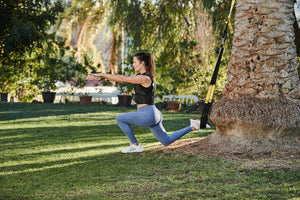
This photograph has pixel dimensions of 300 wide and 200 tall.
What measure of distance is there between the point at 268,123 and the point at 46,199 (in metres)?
3.29

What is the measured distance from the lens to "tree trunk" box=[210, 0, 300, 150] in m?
5.76

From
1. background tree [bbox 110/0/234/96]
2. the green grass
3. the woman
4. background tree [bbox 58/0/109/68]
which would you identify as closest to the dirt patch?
the green grass

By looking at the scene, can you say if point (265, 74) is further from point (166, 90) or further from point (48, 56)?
point (48, 56)

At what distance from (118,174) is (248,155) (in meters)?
1.88

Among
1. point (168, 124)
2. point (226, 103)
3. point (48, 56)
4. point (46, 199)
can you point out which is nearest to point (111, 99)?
point (48, 56)

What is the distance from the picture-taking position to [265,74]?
5957 mm

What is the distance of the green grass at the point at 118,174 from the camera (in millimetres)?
4199

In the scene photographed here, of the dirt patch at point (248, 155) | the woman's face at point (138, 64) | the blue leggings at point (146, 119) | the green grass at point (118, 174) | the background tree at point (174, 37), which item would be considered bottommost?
the green grass at point (118, 174)

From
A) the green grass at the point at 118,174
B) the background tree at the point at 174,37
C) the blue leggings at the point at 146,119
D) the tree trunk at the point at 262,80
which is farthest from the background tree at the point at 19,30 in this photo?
the tree trunk at the point at 262,80

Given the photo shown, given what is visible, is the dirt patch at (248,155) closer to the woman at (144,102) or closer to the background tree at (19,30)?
the woman at (144,102)

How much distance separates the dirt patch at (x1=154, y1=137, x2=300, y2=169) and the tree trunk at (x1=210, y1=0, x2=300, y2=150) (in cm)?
27

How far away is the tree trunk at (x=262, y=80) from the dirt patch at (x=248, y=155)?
0.27 meters

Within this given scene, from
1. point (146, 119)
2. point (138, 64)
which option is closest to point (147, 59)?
point (138, 64)

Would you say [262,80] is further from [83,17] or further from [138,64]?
[83,17]
